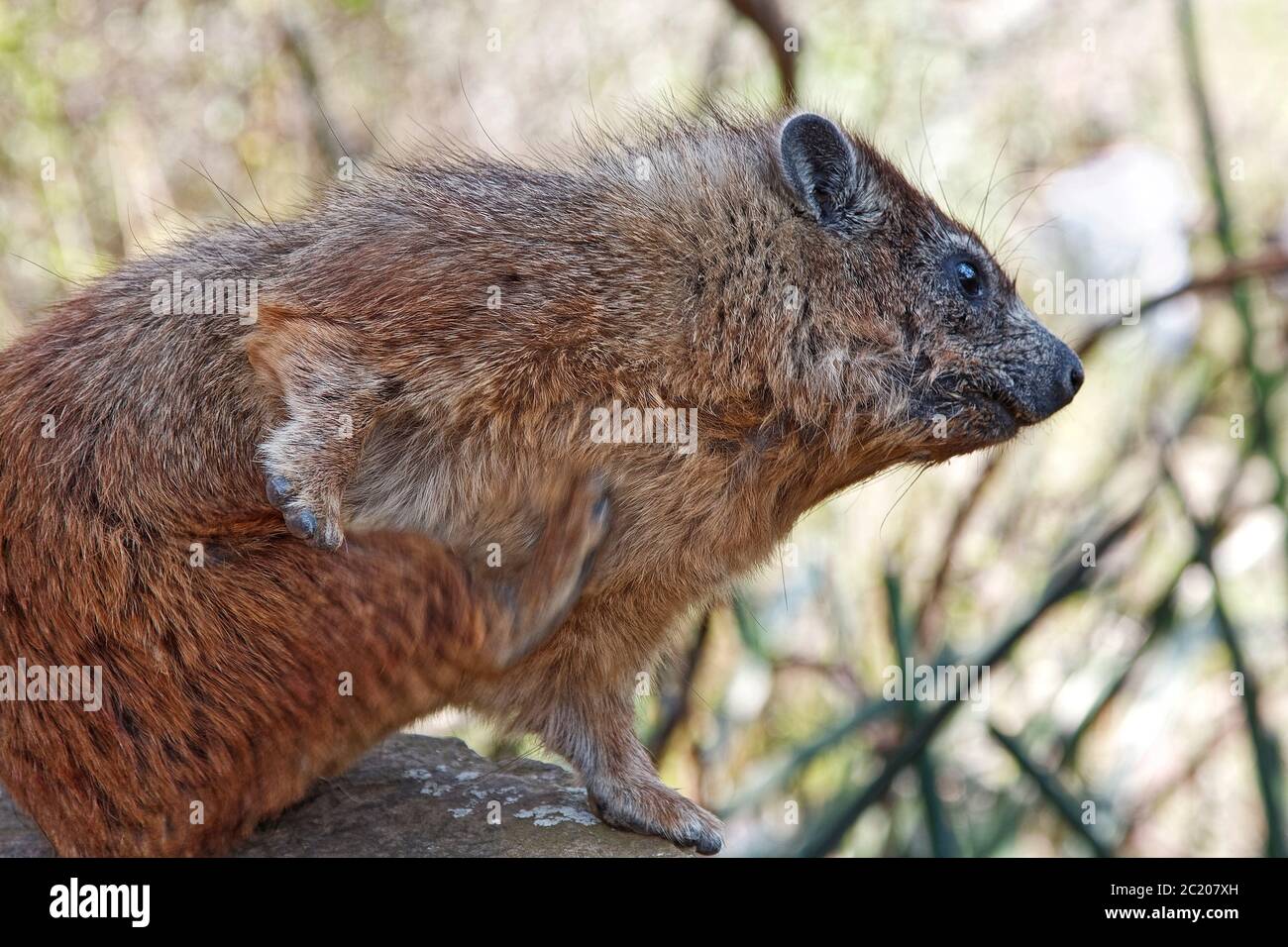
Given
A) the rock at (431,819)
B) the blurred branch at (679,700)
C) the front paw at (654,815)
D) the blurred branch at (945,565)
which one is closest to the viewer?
the rock at (431,819)

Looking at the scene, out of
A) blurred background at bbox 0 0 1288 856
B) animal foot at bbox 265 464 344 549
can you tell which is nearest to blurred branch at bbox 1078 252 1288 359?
blurred background at bbox 0 0 1288 856

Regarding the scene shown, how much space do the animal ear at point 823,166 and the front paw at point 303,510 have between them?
1.75 meters

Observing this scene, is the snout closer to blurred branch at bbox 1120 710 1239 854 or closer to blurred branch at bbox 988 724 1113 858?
blurred branch at bbox 988 724 1113 858

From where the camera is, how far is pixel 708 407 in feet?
12.3

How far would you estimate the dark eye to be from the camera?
4.18 m

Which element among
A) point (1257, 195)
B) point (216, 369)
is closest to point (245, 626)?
point (216, 369)

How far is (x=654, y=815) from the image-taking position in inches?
159

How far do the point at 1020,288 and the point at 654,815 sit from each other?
Result: 385cm

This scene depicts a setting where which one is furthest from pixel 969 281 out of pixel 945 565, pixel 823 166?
pixel 945 565

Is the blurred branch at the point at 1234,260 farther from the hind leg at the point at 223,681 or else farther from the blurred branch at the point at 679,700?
the hind leg at the point at 223,681

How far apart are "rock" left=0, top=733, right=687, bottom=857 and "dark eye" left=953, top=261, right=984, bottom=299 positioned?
6.24ft

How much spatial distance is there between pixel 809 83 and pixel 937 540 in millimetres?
3412

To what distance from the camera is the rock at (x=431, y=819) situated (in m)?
3.85

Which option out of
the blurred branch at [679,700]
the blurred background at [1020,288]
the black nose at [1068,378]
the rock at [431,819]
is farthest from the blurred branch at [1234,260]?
the rock at [431,819]
